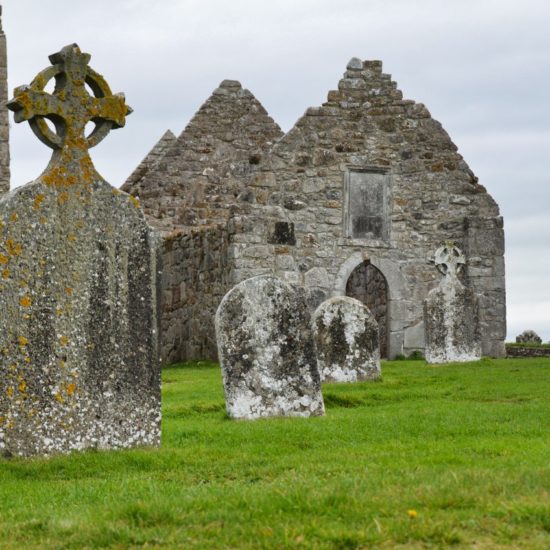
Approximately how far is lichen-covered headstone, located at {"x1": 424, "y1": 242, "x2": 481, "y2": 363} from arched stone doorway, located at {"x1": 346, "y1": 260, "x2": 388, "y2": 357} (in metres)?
6.38

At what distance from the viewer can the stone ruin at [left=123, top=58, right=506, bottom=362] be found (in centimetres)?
2186

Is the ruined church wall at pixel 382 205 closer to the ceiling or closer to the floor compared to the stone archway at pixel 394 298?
closer to the ceiling

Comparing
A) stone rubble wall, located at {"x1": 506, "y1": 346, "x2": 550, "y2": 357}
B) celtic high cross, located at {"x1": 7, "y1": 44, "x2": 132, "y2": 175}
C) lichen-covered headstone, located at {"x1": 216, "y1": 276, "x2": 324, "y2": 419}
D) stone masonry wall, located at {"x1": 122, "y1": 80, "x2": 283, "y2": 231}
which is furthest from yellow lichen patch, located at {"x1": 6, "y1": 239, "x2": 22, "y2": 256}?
stone rubble wall, located at {"x1": 506, "y1": 346, "x2": 550, "y2": 357}

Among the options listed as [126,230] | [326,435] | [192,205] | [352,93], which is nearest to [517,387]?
[326,435]

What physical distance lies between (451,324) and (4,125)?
8.53 meters

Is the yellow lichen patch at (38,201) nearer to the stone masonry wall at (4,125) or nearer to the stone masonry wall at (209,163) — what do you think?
the stone masonry wall at (4,125)

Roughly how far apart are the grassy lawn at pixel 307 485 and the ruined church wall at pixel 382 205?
10.8 m

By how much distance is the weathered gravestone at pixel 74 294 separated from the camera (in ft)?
24.5

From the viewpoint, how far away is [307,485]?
621 cm

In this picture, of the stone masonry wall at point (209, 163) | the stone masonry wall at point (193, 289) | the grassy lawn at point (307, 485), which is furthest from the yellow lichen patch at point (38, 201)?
the stone masonry wall at point (209, 163)

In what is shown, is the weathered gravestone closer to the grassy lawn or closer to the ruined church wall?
the grassy lawn

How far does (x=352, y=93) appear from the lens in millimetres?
23297

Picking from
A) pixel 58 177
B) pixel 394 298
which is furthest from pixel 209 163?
pixel 58 177

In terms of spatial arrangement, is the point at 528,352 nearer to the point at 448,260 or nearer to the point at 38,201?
the point at 448,260
